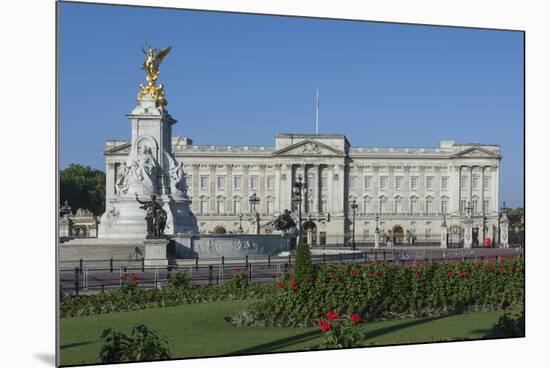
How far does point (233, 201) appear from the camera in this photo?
97.6m

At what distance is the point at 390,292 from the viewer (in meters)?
15.0

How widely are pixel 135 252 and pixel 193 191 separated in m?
68.5

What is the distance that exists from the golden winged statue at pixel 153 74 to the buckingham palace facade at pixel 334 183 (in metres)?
59.6

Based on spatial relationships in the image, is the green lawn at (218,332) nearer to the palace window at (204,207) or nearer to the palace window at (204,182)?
the palace window at (204,207)

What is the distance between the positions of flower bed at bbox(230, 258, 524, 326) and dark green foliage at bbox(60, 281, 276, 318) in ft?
7.20

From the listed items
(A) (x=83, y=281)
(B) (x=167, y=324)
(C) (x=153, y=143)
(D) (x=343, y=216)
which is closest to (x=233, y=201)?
(D) (x=343, y=216)

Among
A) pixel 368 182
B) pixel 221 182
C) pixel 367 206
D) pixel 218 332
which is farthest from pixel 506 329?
pixel 368 182

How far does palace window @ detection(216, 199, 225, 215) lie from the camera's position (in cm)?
9657

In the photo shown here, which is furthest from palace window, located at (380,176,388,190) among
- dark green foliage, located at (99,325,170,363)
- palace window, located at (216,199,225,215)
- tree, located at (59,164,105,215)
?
dark green foliage, located at (99,325,170,363)

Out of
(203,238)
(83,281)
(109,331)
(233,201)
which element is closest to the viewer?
(109,331)

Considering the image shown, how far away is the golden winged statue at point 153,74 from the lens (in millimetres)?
31078

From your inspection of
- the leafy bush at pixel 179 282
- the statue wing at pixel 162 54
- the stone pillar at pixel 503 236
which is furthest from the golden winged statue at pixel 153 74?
the stone pillar at pixel 503 236

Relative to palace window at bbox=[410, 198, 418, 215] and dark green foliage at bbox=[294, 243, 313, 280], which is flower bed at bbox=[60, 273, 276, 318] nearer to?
dark green foliage at bbox=[294, 243, 313, 280]

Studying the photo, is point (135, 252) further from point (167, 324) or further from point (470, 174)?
point (470, 174)
